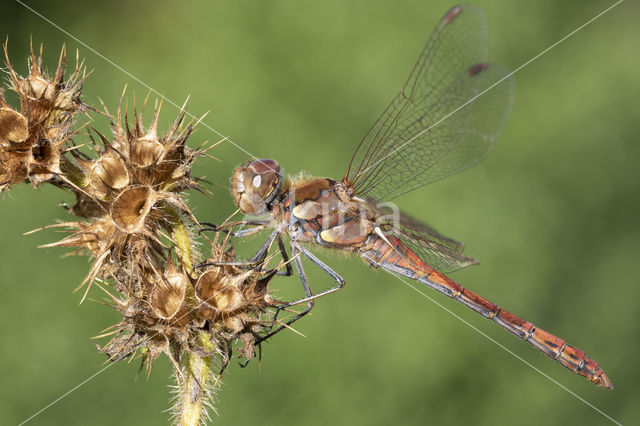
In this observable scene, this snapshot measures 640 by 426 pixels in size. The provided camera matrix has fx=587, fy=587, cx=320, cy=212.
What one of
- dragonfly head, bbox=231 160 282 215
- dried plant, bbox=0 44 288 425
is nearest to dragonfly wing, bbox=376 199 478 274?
dragonfly head, bbox=231 160 282 215

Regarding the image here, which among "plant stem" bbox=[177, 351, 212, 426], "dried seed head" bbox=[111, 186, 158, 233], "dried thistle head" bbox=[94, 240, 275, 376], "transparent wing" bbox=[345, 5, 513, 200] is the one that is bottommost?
"plant stem" bbox=[177, 351, 212, 426]

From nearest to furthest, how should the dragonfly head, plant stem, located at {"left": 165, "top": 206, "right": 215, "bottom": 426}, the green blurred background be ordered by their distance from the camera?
plant stem, located at {"left": 165, "top": 206, "right": 215, "bottom": 426} < the dragonfly head < the green blurred background

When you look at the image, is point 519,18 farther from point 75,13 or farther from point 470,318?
point 75,13

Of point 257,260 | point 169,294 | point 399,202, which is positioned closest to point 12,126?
point 169,294

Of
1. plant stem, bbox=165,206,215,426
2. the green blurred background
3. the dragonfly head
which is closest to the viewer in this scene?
plant stem, bbox=165,206,215,426

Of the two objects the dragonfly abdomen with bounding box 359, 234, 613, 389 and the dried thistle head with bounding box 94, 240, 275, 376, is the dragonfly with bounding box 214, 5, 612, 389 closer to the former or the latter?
the dragonfly abdomen with bounding box 359, 234, 613, 389

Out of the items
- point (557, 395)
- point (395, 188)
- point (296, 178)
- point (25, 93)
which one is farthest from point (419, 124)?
point (557, 395)

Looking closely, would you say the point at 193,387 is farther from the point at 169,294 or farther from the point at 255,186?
the point at 255,186
